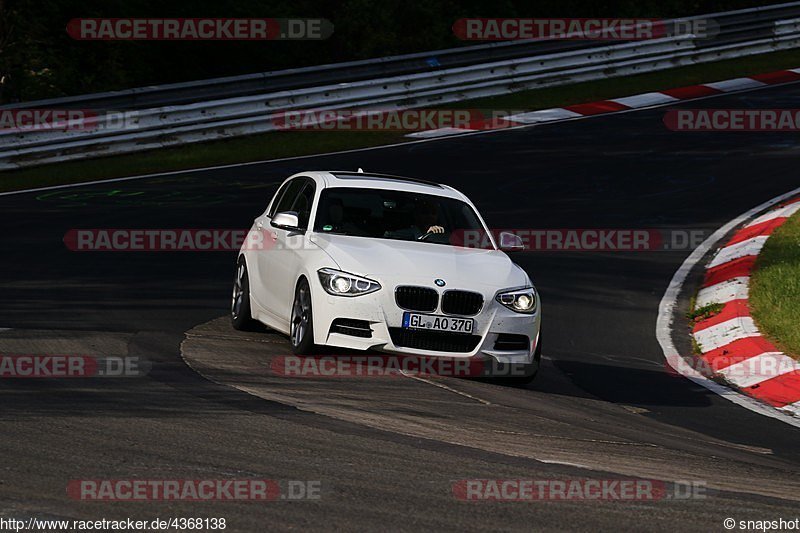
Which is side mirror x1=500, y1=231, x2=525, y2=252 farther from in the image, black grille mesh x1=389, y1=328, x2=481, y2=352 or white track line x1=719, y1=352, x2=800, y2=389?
white track line x1=719, y1=352, x2=800, y2=389

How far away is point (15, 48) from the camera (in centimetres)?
2852

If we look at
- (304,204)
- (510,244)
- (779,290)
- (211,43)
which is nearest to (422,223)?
(510,244)

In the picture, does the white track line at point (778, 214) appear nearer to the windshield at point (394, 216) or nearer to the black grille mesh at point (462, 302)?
the windshield at point (394, 216)

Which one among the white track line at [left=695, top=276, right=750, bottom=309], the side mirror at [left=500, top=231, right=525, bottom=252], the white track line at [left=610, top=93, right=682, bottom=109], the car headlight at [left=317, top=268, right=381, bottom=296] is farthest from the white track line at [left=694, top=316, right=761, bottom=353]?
the white track line at [left=610, top=93, right=682, bottom=109]

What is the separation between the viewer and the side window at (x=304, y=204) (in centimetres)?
1083

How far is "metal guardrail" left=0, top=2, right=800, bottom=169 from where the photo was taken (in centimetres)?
2111

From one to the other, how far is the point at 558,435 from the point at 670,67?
71.5 ft

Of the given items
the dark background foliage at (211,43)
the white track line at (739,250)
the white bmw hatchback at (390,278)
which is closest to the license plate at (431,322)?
the white bmw hatchback at (390,278)

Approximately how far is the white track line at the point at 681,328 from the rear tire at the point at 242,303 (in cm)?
374

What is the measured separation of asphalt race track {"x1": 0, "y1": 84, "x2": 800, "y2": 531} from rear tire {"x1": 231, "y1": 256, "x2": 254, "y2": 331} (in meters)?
0.14

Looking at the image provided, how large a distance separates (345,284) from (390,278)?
13.5 inches

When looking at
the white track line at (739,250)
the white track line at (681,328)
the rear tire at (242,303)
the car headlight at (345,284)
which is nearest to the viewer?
the car headlight at (345,284)

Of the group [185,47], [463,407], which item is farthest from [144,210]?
[185,47]

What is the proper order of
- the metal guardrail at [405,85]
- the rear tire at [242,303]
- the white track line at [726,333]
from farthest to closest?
the metal guardrail at [405,85]
the white track line at [726,333]
the rear tire at [242,303]
